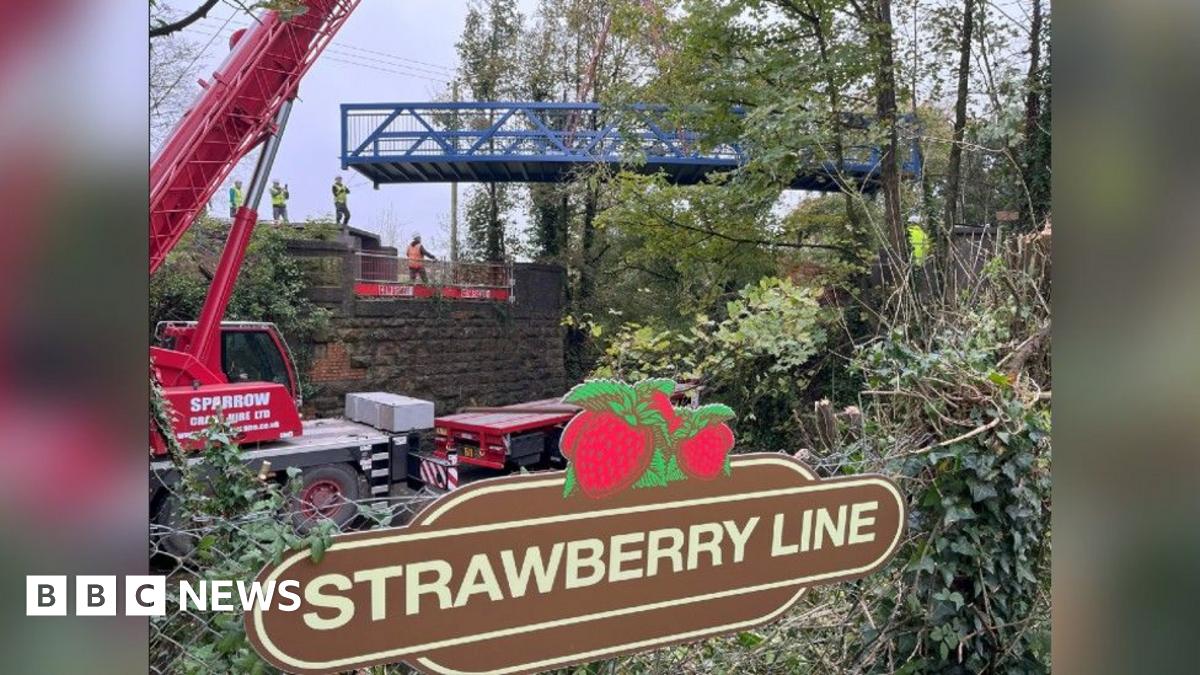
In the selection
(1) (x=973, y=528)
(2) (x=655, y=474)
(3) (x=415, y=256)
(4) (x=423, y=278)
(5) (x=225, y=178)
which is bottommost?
(1) (x=973, y=528)

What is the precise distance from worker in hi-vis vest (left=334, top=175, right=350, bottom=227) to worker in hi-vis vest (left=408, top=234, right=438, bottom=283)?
348mm

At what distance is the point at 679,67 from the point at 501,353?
2.61m

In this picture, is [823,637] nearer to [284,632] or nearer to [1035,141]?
[284,632]

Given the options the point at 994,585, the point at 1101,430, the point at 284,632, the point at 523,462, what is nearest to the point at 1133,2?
the point at 1101,430

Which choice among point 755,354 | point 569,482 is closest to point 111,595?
point 569,482

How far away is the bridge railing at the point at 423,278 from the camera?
12.3 feet

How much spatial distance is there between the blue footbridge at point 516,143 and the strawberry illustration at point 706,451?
1782mm

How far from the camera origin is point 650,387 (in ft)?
7.14

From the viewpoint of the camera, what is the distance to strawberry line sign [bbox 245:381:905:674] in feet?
5.91

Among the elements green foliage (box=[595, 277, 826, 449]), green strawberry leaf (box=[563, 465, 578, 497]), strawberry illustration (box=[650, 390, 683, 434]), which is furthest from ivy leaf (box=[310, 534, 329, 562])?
green foliage (box=[595, 277, 826, 449])

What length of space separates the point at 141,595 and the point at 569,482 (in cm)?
98

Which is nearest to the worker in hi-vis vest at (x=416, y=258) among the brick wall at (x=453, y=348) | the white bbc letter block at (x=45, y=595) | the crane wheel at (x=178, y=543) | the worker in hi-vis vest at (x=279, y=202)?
the brick wall at (x=453, y=348)

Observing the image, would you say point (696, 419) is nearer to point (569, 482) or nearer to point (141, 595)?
point (569, 482)

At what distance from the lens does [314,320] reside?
14.1ft
